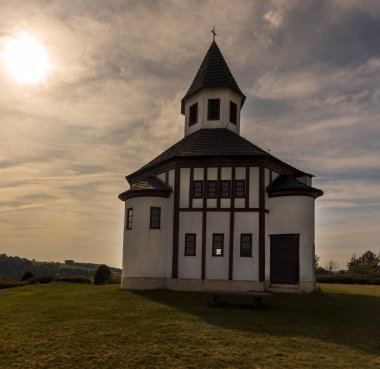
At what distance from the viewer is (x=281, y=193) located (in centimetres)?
2680

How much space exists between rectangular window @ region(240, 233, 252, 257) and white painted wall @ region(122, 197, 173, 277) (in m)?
4.62

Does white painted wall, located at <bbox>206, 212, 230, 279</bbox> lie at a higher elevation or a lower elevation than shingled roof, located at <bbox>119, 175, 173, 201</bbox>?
lower

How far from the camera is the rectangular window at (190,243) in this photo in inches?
1046

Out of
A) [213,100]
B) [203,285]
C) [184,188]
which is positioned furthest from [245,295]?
[213,100]

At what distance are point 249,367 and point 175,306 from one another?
8725 mm

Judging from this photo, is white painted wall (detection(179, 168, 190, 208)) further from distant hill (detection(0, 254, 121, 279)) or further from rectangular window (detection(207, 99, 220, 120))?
distant hill (detection(0, 254, 121, 279))

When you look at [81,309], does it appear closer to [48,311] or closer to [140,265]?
[48,311]

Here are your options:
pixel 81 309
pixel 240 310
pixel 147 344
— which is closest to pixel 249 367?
pixel 147 344

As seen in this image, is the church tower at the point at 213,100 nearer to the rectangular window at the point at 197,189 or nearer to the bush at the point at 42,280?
the rectangular window at the point at 197,189

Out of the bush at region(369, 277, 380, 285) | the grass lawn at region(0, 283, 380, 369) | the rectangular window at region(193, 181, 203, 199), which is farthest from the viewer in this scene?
the bush at region(369, 277, 380, 285)

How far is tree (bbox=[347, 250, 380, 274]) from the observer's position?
190ft

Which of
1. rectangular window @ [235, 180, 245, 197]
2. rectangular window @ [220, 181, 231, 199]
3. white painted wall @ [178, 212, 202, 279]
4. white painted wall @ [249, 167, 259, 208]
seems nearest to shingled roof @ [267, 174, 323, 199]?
white painted wall @ [249, 167, 259, 208]

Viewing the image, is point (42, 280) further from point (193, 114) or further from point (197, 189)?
point (193, 114)

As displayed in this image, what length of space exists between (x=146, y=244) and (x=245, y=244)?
615 cm
